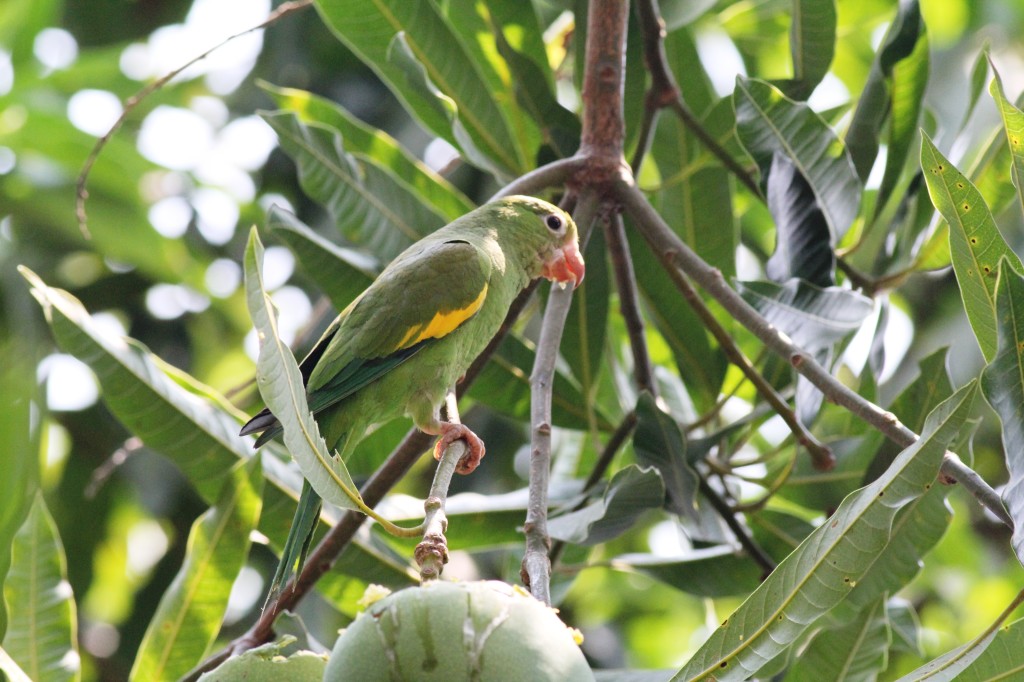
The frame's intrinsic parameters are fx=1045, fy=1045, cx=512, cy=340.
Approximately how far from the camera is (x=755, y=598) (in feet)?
5.18

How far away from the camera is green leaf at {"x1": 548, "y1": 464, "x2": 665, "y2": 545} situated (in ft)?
7.26

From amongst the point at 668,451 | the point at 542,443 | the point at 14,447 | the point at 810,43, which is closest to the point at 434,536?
the point at 542,443

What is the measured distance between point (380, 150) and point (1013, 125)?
2036 millimetres

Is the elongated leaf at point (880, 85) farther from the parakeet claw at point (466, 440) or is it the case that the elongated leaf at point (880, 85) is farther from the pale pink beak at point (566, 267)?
the parakeet claw at point (466, 440)

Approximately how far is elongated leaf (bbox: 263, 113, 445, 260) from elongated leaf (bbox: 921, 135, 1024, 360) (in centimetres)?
156

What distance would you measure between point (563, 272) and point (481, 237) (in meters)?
0.27

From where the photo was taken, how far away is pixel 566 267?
2803mm

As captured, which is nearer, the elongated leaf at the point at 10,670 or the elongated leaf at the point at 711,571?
the elongated leaf at the point at 10,670

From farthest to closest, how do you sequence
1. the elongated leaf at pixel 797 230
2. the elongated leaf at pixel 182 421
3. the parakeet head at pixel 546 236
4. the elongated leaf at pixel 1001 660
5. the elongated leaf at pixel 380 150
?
the elongated leaf at pixel 380 150 → the parakeet head at pixel 546 236 → the elongated leaf at pixel 797 230 → the elongated leaf at pixel 182 421 → the elongated leaf at pixel 1001 660

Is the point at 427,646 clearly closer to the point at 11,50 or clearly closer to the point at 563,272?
the point at 563,272

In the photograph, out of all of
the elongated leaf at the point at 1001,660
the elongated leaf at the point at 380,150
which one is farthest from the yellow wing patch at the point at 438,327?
the elongated leaf at the point at 1001,660

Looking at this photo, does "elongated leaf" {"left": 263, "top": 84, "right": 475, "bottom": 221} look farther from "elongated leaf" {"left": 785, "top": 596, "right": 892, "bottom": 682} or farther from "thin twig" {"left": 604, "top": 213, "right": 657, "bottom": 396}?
"elongated leaf" {"left": 785, "top": 596, "right": 892, "bottom": 682}

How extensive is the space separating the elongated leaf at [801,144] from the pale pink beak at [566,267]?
514mm

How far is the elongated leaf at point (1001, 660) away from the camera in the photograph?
5.08ft
